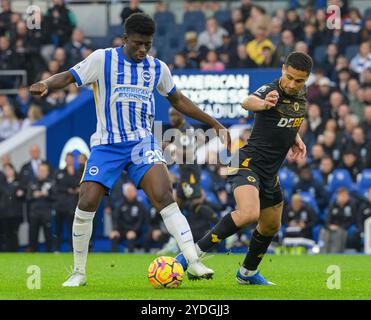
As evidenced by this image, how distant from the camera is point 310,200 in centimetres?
2112

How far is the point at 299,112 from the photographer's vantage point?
1098 centimetres

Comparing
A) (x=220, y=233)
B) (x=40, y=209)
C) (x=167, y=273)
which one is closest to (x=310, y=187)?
(x=40, y=209)

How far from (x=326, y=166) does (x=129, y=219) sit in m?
4.12

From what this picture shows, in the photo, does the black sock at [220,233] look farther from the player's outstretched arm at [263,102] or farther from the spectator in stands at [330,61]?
the spectator in stands at [330,61]

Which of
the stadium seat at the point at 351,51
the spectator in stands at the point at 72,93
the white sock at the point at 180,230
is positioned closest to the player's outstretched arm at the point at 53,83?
the white sock at the point at 180,230

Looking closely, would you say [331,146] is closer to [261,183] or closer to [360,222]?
[360,222]

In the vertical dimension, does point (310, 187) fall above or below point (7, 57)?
below

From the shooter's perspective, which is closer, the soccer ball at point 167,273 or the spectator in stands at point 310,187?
the soccer ball at point 167,273

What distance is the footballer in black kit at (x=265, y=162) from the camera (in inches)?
418

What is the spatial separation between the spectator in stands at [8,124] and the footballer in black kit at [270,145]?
1405cm

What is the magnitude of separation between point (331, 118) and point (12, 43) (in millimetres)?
8298
